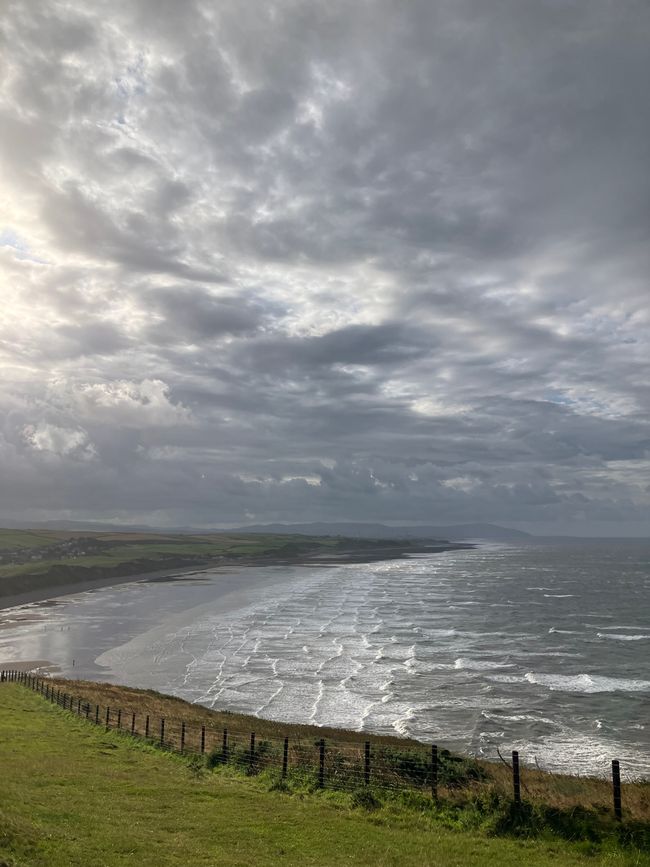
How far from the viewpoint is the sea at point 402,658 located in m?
41.6

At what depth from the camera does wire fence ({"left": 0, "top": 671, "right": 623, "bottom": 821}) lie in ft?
68.9

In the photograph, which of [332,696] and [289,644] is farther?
[289,644]

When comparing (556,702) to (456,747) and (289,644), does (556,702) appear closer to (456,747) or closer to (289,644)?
(456,747)

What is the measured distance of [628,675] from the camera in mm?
56719

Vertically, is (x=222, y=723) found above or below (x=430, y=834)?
below

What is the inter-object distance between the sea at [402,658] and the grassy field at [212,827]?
64.3 ft

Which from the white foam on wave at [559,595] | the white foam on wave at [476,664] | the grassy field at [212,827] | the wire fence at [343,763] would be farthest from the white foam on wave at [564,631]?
the grassy field at [212,827]

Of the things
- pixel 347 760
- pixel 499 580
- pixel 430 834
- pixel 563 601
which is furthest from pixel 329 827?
pixel 499 580

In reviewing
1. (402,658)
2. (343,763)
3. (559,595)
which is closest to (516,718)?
(402,658)

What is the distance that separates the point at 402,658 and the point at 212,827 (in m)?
51.1

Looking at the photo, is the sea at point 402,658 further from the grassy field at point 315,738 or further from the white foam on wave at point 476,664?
the grassy field at point 315,738

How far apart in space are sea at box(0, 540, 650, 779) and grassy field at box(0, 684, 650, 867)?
19590 millimetres

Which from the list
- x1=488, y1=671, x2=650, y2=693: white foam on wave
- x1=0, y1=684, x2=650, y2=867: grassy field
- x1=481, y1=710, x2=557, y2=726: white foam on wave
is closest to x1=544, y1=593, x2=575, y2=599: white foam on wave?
x1=488, y1=671, x2=650, y2=693: white foam on wave

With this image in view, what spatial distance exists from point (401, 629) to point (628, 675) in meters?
33.0
